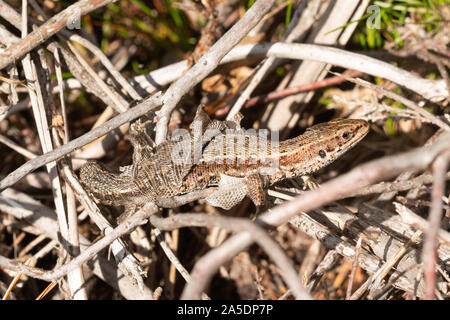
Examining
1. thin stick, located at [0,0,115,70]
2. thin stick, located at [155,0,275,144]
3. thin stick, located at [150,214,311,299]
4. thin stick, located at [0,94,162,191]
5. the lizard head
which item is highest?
thin stick, located at [0,0,115,70]

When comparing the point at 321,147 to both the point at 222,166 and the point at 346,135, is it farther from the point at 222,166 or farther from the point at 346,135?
the point at 222,166

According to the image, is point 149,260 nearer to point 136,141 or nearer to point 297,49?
point 136,141

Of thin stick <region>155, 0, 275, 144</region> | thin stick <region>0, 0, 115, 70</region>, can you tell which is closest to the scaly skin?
thin stick <region>155, 0, 275, 144</region>

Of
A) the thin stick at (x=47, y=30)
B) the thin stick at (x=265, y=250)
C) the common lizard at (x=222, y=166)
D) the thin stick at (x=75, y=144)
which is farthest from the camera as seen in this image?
the common lizard at (x=222, y=166)

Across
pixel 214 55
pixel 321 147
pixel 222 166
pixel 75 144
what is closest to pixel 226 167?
pixel 222 166

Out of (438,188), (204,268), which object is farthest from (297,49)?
(204,268)

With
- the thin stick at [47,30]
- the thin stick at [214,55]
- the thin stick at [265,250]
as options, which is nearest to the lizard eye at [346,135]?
the thin stick at [214,55]

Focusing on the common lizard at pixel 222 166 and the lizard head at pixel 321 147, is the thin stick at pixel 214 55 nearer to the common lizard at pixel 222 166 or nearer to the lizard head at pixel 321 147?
the common lizard at pixel 222 166

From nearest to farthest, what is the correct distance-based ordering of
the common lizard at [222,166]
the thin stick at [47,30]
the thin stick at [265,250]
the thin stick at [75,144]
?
the thin stick at [265,250] < the thin stick at [75,144] < the thin stick at [47,30] < the common lizard at [222,166]

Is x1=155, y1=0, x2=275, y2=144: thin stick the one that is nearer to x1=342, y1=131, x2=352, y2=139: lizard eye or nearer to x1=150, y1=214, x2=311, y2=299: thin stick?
x1=342, y1=131, x2=352, y2=139: lizard eye
